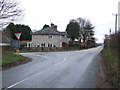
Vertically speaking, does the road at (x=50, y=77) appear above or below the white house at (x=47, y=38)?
below

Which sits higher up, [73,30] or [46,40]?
[73,30]

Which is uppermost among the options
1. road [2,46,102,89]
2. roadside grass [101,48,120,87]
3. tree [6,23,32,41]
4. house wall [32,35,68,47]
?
tree [6,23,32,41]

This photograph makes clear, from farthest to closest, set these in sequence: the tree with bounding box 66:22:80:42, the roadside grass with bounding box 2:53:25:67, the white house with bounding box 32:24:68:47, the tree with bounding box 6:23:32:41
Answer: the tree with bounding box 66:22:80:42, the tree with bounding box 6:23:32:41, the white house with bounding box 32:24:68:47, the roadside grass with bounding box 2:53:25:67

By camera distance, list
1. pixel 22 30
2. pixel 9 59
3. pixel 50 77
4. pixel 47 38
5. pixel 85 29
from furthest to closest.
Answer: pixel 85 29 → pixel 22 30 → pixel 47 38 → pixel 9 59 → pixel 50 77

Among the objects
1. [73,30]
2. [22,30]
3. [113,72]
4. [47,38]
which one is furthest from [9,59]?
[73,30]

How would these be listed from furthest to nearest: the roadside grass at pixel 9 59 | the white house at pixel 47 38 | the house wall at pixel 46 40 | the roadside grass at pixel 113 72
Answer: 1. the house wall at pixel 46 40
2. the white house at pixel 47 38
3. the roadside grass at pixel 9 59
4. the roadside grass at pixel 113 72

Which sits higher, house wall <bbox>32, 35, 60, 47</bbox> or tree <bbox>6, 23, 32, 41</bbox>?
tree <bbox>6, 23, 32, 41</bbox>

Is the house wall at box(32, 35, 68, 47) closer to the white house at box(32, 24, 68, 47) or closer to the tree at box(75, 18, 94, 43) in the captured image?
the white house at box(32, 24, 68, 47)

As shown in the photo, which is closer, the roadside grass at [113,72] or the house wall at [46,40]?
the roadside grass at [113,72]

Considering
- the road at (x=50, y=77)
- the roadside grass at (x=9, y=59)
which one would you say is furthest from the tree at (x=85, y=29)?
the road at (x=50, y=77)

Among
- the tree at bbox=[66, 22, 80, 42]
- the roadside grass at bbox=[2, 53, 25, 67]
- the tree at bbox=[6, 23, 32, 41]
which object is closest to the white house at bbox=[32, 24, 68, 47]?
the tree at bbox=[6, 23, 32, 41]

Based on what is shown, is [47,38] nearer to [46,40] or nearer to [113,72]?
[46,40]

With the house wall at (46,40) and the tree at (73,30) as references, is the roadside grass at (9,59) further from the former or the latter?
the tree at (73,30)

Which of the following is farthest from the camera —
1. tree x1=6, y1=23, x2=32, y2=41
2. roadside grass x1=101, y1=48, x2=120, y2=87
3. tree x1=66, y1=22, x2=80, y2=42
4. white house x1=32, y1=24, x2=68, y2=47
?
tree x1=66, y1=22, x2=80, y2=42
